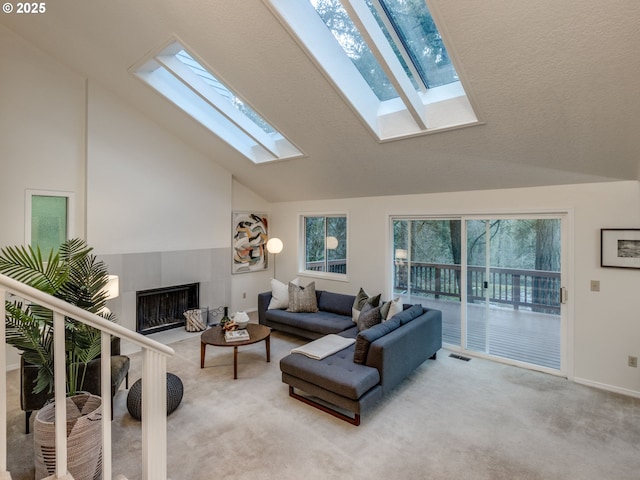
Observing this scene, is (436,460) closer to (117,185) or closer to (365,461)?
(365,461)

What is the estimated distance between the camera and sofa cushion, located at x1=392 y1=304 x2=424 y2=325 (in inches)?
151

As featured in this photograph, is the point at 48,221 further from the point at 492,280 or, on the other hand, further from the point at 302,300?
the point at 492,280

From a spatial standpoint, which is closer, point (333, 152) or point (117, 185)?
point (333, 152)

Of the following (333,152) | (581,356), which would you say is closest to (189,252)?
(333,152)

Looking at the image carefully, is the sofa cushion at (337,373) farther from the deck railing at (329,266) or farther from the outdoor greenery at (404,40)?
the outdoor greenery at (404,40)

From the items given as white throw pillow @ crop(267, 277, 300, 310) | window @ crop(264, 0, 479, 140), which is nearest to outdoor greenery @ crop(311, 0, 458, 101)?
window @ crop(264, 0, 479, 140)

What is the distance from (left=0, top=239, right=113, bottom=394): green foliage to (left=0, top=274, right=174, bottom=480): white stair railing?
644 millimetres

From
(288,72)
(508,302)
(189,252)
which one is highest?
(288,72)

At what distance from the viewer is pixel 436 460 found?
251 centimetres

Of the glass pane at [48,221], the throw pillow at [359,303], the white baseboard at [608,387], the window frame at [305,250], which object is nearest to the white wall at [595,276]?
the white baseboard at [608,387]

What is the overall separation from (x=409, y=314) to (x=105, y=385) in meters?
3.17

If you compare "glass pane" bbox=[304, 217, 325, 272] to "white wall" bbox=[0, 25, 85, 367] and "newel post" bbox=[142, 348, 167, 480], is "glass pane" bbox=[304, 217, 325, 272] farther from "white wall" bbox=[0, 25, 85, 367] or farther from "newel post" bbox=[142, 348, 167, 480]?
"newel post" bbox=[142, 348, 167, 480]

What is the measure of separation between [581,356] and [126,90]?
6.38m

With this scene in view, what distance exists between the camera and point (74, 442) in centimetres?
207
